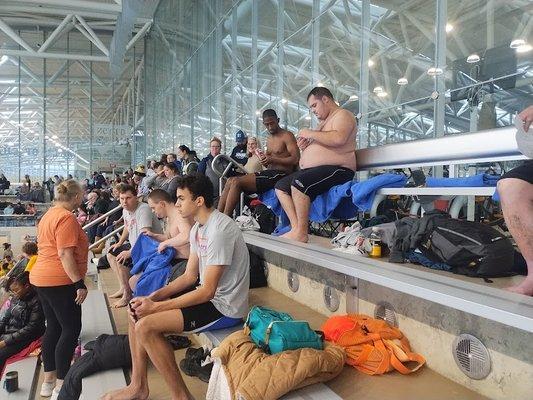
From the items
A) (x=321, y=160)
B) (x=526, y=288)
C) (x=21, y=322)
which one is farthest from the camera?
(x=21, y=322)

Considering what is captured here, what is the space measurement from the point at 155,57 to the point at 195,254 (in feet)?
50.2

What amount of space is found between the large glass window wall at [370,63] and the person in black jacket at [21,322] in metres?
4.05

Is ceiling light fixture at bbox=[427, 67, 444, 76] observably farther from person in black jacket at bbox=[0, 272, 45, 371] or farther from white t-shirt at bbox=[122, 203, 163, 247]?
person in black jacket at bbox=[0, 272, 45, 371]

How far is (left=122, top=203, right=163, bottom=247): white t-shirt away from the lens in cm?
466

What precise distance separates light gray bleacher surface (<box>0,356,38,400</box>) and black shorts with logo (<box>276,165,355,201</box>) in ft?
10.00

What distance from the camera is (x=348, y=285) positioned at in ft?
9.66

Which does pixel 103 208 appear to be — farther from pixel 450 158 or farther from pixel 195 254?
pixel 450 158

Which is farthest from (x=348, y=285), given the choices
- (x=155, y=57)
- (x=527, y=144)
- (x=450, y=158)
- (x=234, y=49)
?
(x=155, y=57)

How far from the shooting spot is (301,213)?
3.52 m

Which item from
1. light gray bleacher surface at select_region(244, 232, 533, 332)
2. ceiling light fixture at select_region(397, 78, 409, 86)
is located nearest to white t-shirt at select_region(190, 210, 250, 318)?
light gray bleacher surface at select_region(244, 232, 533, 332)

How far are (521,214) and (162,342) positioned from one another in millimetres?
1957

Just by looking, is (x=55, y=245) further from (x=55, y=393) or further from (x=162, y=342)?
(x=162, y=342)

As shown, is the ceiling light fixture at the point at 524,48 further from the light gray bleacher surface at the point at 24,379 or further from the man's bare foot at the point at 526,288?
the light gray bleacher surface at the point at 24,379

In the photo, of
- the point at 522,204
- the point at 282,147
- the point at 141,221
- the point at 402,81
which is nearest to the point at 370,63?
the point at 402,81
